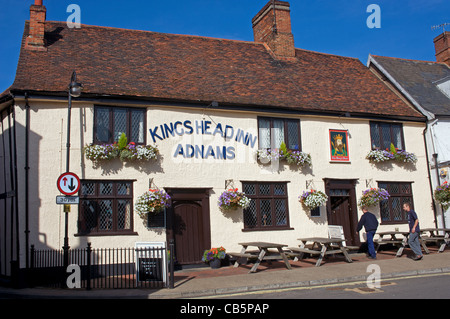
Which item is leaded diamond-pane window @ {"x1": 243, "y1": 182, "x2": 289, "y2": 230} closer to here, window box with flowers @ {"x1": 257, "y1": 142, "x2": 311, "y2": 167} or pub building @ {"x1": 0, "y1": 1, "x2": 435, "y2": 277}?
pub building @ {"x1": 0, "y1": 1, "x2": 435, "y2": 277}

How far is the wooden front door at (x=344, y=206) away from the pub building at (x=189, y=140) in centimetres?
5

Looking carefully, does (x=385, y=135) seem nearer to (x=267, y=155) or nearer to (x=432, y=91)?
(x=432, y=91)

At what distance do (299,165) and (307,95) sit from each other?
10.1ft

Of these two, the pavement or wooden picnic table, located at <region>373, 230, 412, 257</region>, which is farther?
wooden picnic table, located at <region>373, 230, 412, 257</region>

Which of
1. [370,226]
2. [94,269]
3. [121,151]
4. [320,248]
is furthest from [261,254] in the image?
[121,151]

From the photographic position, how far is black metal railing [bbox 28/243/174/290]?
9930mm

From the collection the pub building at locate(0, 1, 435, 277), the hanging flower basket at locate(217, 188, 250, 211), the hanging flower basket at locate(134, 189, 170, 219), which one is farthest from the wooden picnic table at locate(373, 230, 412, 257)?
the hanging flower basket at locate(134, 189, 170, 219)

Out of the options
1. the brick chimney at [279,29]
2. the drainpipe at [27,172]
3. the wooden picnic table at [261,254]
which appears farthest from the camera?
the brick chimney at [279,29]

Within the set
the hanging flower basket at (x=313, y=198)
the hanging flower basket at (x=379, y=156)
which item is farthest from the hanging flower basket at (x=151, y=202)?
the hanging flower basket at (x=379, y=156)

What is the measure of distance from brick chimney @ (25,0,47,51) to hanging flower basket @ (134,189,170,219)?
6450 millimetres

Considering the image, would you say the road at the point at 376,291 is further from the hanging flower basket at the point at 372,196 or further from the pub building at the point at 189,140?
the hanging flower basket at the point at 372,196

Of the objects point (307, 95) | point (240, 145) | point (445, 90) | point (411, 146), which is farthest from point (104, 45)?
point (445, 90)

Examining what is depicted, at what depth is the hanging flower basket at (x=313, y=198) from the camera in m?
14.4
